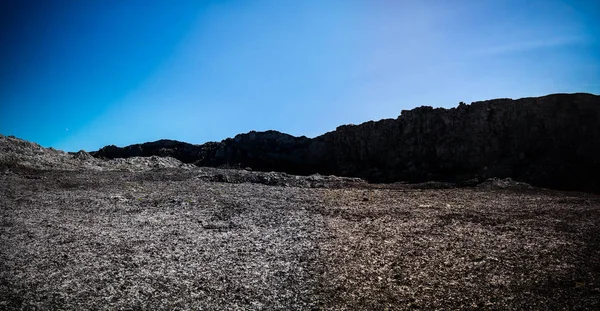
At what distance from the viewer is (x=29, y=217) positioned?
608 inches

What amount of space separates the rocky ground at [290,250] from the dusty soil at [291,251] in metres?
0.05

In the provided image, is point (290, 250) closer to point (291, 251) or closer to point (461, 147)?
point (291, 251)

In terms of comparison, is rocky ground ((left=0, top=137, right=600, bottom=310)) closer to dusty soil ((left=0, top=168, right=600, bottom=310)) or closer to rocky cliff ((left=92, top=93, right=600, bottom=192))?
Result: dusty soil ((left=0, top=168, right=600, bottom=310))

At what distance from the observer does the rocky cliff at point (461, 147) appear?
102ft

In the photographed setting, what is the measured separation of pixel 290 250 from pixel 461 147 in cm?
3160

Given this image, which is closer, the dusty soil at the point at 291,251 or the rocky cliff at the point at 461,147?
the dusty soil at the point at 291,251

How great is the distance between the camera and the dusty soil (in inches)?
339

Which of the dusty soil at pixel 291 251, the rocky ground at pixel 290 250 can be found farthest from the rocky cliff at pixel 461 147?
the dusty soil at pixel 291 251

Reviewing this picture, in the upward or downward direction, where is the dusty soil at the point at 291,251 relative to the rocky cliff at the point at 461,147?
downward

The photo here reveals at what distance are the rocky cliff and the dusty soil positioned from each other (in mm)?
10961

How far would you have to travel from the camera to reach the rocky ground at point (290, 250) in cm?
863

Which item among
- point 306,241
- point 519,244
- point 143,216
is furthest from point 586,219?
point 143,216

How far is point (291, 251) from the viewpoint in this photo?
39.9 feet

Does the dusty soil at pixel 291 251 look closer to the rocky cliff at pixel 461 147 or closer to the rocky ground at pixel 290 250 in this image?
the rocky ground at pixel 290 250
